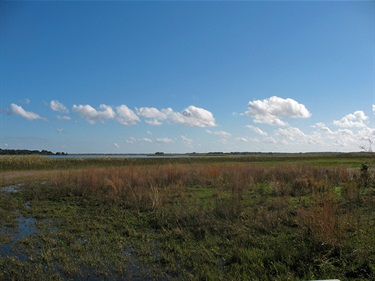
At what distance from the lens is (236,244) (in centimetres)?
610

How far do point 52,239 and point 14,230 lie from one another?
1.88 metres

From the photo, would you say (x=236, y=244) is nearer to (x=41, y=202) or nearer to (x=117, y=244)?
(x=117, y=244)

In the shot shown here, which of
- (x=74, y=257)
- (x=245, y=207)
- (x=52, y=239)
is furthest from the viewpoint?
(x=245, y=207)

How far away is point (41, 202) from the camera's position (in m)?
11.7

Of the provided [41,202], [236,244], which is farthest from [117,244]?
[41,202]

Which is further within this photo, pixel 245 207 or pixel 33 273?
pixel 245 207

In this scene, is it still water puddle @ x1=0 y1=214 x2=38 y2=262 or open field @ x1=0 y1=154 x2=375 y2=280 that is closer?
open field @ x1=0 y1=154 x2=375 y2=280

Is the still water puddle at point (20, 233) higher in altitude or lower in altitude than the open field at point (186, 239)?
lower

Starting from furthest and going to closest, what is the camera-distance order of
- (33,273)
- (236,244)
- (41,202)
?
(41,202) < (236,244) < (33,273)

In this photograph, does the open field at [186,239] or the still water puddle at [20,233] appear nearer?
the open field at [186,239]

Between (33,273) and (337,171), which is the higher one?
(337,171)

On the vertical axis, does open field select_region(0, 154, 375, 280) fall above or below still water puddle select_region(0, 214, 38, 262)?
above

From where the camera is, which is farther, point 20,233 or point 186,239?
point 20,233

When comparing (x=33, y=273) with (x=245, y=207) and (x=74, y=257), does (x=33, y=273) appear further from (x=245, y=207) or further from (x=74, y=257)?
(x=245, y=207)
